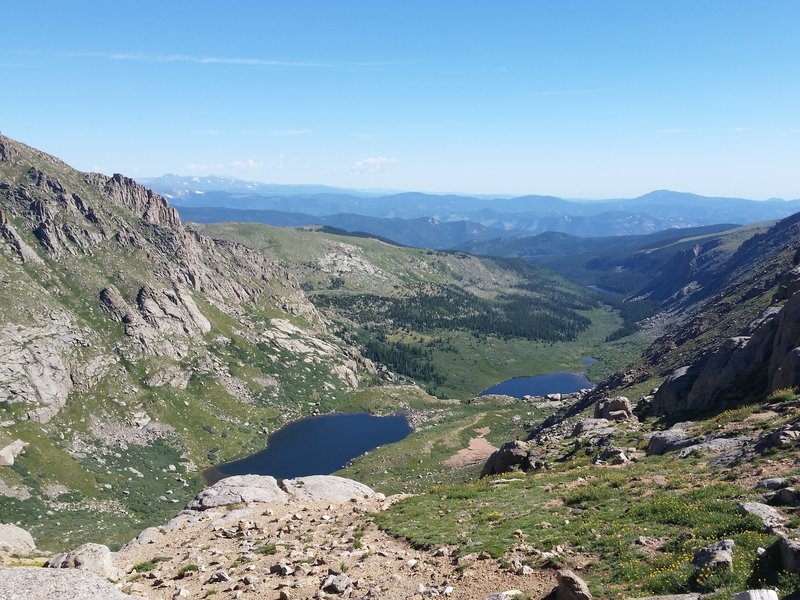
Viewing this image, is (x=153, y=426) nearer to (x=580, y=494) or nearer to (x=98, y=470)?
(x=98, y=470)

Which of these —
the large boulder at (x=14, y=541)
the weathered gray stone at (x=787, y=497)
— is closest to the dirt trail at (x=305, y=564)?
the large boulder at (x=14, y=541)

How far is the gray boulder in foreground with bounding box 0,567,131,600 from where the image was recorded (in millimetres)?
20225

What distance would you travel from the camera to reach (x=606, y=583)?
19953 mm

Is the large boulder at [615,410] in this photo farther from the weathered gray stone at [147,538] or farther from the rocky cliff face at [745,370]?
the weathered gray stone at [147,538]

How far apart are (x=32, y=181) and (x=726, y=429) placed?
235m

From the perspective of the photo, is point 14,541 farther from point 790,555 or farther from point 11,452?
point 11,452

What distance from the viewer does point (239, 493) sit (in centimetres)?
4312

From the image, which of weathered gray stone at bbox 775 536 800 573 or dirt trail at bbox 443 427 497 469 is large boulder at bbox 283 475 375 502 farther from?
dirt trail at bbox 443 427 497 469

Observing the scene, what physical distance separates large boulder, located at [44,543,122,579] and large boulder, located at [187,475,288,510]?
12.9m

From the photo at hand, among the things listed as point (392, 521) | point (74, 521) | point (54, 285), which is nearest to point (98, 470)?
point (74, 521)

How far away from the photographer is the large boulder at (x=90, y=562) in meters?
27.1

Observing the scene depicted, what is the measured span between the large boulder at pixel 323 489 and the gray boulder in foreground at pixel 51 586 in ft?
69.1

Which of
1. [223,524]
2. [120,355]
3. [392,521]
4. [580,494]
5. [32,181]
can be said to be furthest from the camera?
[32,181]

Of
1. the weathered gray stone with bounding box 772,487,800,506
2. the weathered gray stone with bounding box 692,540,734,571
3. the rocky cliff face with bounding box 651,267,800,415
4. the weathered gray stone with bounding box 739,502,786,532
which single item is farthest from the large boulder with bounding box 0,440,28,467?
the weathered gray stone with bounding box 772,487,800,506
